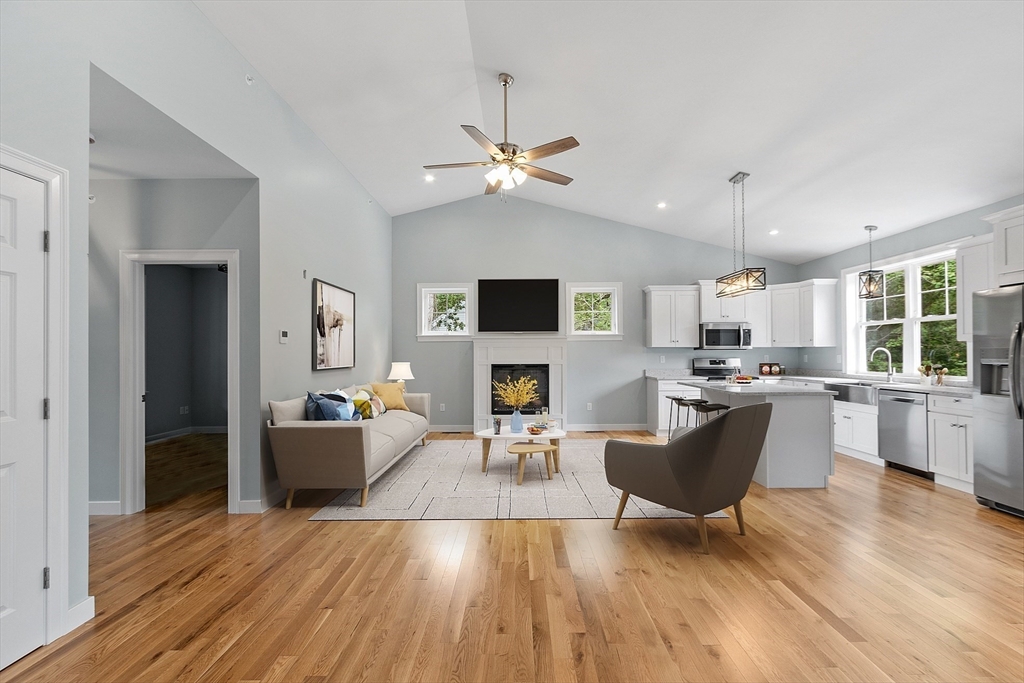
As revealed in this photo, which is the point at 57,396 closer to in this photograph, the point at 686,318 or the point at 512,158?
the point at 512,158

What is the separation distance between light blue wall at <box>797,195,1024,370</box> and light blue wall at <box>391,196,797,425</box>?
1.45 ft

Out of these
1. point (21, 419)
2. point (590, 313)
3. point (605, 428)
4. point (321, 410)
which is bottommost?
point (605, 428)

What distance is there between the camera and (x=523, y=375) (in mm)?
7504

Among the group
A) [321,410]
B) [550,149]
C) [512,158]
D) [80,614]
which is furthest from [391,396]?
[80,614]

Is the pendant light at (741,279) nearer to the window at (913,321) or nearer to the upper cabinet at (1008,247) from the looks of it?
the upper cabinet at (1008,247)

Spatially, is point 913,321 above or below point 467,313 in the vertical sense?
below

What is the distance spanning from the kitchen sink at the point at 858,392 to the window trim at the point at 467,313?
15.6ft

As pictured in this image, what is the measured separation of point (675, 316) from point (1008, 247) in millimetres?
3955

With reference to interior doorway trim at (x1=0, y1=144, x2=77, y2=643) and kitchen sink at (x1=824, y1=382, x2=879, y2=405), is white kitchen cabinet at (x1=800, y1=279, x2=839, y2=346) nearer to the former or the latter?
kitchen sink at (x1=824, y1=382, x2=879, y2=405)

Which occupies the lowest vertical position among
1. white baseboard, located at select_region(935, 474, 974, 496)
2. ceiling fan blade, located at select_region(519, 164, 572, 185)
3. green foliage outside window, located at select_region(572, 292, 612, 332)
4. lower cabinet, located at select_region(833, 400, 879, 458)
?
white baseboard, located at select_region(935, 474, 974, 496)

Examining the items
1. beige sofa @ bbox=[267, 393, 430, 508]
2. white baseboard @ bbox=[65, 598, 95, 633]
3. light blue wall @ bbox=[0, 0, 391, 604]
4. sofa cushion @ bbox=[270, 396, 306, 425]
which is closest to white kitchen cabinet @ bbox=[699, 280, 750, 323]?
light blue wall @ bbox=[0, 0, 391, 604]

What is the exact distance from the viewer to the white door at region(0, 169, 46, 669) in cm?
193

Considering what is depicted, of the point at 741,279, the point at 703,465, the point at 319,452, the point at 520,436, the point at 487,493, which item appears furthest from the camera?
the point at 741,279

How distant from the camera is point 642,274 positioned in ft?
25.6
